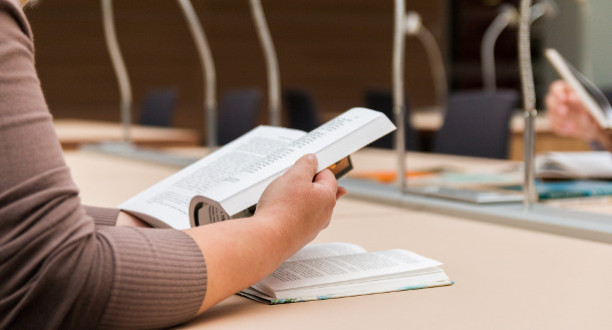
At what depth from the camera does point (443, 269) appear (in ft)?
3.59

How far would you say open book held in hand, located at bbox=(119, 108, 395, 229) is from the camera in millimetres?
965

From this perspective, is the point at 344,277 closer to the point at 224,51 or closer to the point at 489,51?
the point at 224,51

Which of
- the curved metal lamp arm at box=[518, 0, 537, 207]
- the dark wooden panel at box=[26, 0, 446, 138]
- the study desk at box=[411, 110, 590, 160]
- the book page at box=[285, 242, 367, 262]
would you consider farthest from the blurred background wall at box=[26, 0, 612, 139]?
the book page at box=[285, 242, 367, 262]

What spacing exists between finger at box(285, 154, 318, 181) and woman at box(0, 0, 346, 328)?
0.12m

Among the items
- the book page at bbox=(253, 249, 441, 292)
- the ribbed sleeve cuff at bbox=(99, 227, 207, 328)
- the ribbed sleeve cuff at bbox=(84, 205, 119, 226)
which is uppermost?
the ribbed sleeve cuff at bbox=(99, 227, 207, 328)

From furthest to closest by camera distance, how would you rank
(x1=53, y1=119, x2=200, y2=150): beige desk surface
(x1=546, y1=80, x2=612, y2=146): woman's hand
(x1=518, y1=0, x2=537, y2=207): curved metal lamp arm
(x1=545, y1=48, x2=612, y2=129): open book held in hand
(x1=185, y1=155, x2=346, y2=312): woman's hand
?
(x1=53, y1=119, x2=200, y2=150): beige desk surface < (x1=546, y1=80, x2=612, y2=146): woman's hand < (x1=545, y1=48, x2=612, y2=129): open book held in hand < (x1=518, y1=0, x2=537, y2=207): curved metal lamp arm < (x1=185, y1=155, x2=346, y2=312): woman's hand

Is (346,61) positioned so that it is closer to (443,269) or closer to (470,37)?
(470,37)

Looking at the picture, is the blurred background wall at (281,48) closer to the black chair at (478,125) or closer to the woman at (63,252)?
the black chair at (478,125)

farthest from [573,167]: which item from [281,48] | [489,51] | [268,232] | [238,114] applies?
[489,51]

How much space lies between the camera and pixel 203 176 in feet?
3.83

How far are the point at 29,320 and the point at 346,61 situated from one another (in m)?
7.26

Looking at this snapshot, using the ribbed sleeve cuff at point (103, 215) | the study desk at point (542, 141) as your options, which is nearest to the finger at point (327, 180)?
the ribbed sleeve cuff at point (103, 215)

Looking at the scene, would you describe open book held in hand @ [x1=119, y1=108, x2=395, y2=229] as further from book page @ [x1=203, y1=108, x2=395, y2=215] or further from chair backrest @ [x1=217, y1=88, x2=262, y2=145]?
chair backrest @ [x1=217, y1=88, x2=262, y2=145]

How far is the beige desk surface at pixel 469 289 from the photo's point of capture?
2.77 ft
